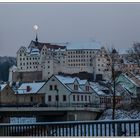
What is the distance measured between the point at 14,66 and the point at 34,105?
74 centimetres

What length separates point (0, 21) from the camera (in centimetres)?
526

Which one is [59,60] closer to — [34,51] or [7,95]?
[34,51]

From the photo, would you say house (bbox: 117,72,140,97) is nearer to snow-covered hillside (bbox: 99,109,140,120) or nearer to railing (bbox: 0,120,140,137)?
snow-covered hillside (bbox: 99,109,140,120)

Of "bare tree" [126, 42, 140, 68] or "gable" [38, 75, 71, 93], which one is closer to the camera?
"bare tree" [126, 42, 140, 68]

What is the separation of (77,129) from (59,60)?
1259 mm

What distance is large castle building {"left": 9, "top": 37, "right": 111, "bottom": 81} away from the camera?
5.42 meters

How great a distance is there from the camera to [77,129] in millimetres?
4504

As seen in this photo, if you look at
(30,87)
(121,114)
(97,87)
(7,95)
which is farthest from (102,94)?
(7,95)

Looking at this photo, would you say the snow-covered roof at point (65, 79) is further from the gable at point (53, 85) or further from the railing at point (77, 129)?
the railing at point (77, 129)

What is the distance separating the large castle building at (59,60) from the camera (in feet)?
17.8

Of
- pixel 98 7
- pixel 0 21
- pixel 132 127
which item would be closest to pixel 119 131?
pixel 132 127

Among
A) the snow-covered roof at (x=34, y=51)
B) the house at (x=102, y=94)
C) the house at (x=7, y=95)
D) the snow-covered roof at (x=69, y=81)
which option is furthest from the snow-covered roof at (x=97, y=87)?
the house at (x=7, y=95)

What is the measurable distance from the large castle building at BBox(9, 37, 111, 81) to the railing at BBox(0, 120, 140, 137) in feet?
3.49

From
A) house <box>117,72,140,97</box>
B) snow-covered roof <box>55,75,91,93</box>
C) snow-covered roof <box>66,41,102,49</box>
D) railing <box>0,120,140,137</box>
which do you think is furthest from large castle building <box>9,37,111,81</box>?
railing <box>0,120,140,137</box>
